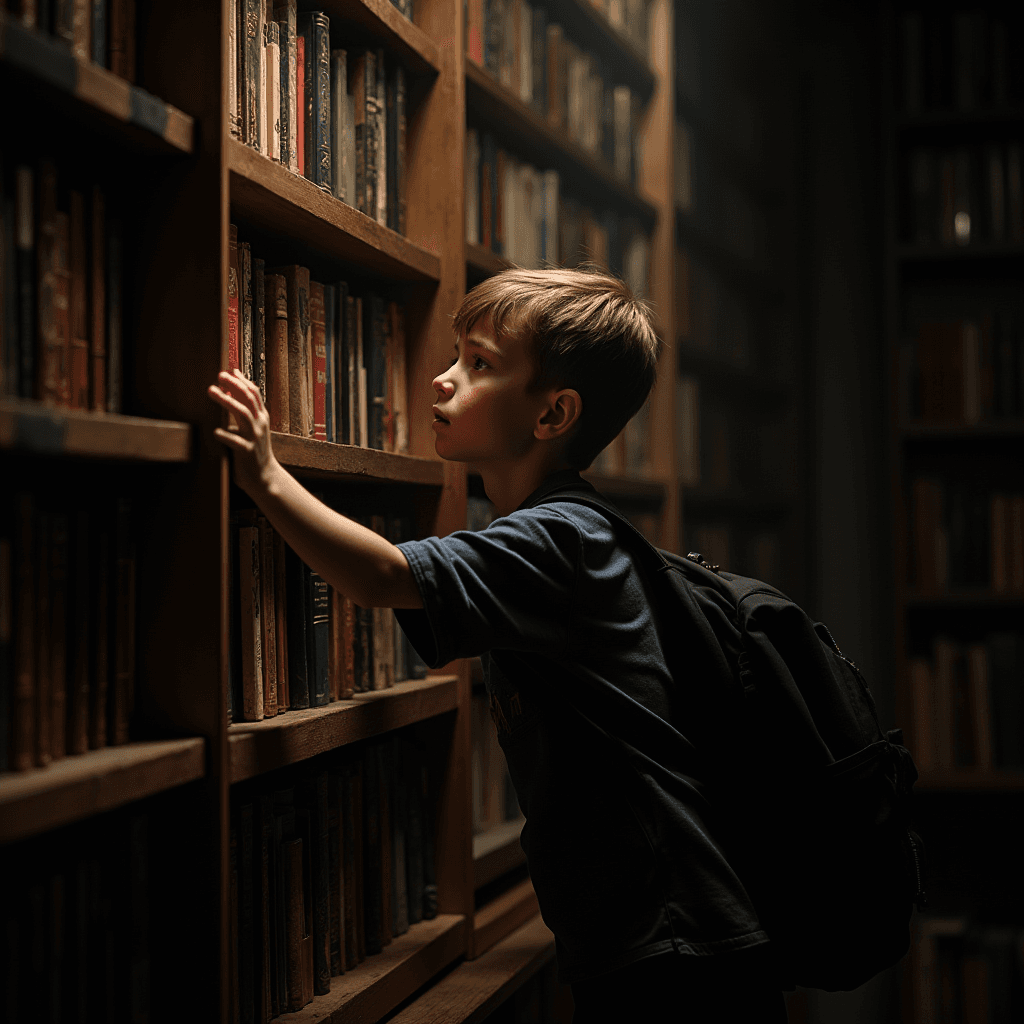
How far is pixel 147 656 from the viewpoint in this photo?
0.95m

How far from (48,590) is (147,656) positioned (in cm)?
15

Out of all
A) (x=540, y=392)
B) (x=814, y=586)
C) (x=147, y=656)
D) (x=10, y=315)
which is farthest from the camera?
(x=814, y=586)

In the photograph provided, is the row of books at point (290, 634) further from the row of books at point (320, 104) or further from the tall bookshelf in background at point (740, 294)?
the tall bookshelf in background at point (740, 294)

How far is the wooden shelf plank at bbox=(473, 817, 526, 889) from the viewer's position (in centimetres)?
156

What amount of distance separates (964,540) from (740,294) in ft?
3.30

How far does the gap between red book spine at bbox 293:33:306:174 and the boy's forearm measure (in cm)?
47

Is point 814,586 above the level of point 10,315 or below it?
below

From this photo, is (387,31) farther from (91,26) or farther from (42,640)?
(42,640)

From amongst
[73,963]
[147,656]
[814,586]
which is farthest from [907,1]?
[73,963]

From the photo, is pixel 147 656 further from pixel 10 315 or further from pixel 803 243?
pixel 803 243

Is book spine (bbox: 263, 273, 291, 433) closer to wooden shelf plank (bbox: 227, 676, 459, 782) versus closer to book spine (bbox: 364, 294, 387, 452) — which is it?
book spine (bbox: 364, 294, 387, 452)

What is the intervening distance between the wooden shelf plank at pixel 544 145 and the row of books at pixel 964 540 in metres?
1.14

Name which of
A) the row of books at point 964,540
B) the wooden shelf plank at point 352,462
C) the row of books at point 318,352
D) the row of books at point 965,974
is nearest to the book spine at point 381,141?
the row of books at point 318,352

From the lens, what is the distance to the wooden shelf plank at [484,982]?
1.27 metres
